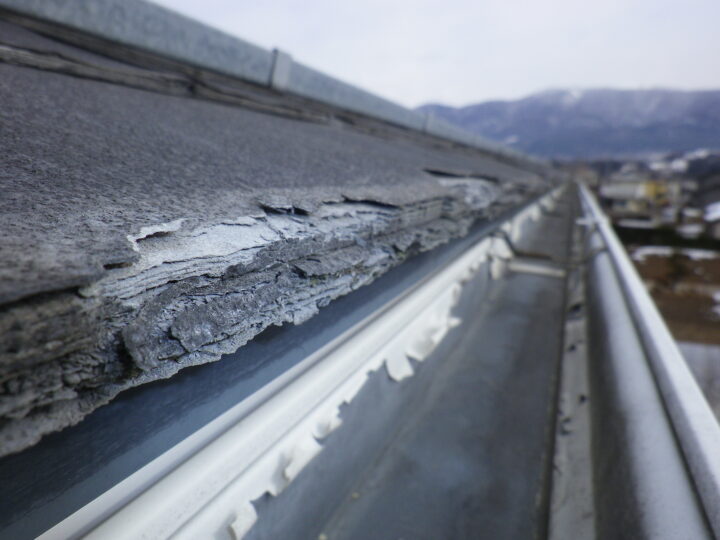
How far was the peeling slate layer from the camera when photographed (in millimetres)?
252

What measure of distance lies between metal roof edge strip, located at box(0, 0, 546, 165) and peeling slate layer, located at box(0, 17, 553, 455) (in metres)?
0.52

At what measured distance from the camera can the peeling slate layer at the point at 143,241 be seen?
0.25 m

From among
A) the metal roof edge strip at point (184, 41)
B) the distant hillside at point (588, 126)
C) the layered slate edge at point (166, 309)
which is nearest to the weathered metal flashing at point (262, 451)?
the layered slate edge at point (166, 309)

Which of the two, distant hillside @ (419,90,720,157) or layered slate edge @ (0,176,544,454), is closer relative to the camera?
layered slate edge @ (0,176,544,454)

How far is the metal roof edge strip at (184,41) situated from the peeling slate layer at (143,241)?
52 centimetres

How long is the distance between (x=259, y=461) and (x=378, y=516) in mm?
521

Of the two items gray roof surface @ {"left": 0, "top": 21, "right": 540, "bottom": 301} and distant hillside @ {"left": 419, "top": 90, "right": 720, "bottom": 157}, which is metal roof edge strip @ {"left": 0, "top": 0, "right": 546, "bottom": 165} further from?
distant hillside @ {"left": 419, "top": 90, "right": 720, "bottom": 157}

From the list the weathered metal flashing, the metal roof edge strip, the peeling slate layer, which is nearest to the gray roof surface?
the peeling slate layer

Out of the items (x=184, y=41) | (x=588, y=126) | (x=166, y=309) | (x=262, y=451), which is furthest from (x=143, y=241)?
(x=588, y=126)

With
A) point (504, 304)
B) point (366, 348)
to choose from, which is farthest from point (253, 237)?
point (504, 304)

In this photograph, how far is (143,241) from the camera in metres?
0.33

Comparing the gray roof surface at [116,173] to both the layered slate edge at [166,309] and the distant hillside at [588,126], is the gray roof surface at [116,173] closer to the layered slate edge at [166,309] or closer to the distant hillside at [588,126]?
the layered slate edge at [166,309]

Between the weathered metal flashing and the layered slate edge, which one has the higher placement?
the layered slate edge

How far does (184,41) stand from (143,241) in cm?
149
